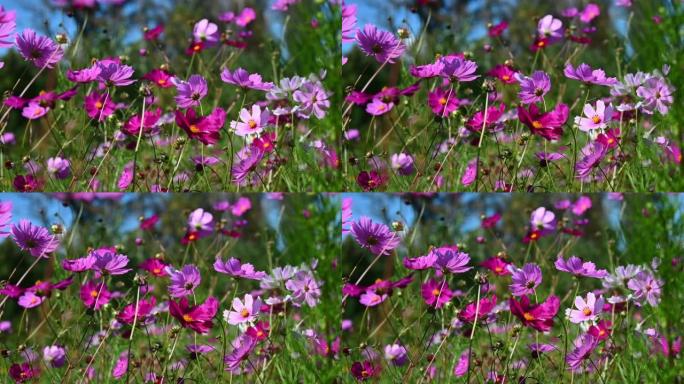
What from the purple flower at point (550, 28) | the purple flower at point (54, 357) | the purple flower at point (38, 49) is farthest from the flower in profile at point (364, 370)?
the purple flower at point (38, 49)

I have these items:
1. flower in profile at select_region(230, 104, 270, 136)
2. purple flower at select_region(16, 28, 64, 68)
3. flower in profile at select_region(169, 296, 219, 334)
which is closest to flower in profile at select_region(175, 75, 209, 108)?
flower in profile at select_region(230, 104, 270, 136)

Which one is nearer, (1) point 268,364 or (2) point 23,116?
(1) point 268,364

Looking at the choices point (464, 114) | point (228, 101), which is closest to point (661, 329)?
point (464, 114)

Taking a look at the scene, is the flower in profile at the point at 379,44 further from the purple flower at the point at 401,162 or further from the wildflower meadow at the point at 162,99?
the purple flower at the point at 401,162

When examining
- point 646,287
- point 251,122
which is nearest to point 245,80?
point 251,122

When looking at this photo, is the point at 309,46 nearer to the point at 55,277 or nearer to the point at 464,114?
the point at 464,114

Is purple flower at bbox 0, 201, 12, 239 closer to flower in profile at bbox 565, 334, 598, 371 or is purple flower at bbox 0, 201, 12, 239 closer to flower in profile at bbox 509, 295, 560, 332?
flower in profile at bbox 509, 295, 560, 332
